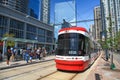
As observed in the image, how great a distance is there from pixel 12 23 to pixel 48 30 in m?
22.9

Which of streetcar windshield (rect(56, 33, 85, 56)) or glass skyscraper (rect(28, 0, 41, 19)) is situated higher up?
glass skyscraper (rect(28, 0, 41, 19))

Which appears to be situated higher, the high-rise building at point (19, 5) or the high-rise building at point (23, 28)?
the high-rise building at point (19, 5)

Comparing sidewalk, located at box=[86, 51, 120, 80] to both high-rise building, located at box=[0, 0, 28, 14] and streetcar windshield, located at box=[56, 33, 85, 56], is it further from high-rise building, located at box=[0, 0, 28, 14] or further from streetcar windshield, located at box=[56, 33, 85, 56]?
high-rise building, located at box=[0, 0, 28, 14]

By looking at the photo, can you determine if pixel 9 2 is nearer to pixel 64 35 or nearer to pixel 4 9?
pixel 4 9

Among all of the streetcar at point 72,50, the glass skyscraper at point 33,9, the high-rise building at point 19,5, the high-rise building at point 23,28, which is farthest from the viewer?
the glass skyscraper at point 33,9

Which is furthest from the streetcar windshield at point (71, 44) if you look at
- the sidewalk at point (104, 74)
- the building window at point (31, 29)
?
the building window at point (31, 29)

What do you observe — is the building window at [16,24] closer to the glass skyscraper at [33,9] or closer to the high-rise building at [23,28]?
the high-rise building at [23,28]

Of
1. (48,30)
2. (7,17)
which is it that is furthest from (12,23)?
(48,30)

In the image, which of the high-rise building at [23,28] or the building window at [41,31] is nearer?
the high-rise building at [23,28]

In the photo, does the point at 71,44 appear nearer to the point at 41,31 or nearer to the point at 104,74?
the point at 104,74

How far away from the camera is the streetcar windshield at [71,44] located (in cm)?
1038

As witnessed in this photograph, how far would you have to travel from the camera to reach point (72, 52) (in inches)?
409

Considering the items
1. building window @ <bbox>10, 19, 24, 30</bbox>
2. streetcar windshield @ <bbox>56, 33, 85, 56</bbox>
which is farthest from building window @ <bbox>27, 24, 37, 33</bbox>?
streetcar windshield @ <bbox>56, 33, 85, 56</bbox>

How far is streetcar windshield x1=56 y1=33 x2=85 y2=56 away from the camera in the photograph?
34.1 feet
